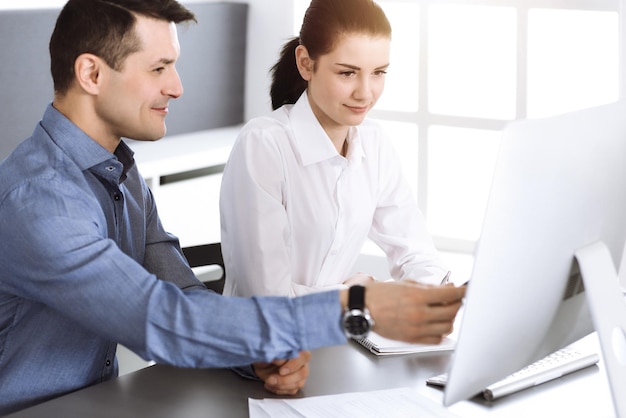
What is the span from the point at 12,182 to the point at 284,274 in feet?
2.70

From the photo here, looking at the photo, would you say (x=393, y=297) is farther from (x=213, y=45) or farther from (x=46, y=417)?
(x=213, y=45)

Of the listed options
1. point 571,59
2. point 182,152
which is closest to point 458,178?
point 571,59

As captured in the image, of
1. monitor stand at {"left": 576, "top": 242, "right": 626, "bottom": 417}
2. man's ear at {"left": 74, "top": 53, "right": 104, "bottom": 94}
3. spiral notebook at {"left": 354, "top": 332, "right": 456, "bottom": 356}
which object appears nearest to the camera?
monitor stand at {"left": 576, "top": 242, "right": 626, "bottom": 417}

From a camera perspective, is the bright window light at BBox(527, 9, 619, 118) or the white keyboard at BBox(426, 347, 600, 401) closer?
the white keyboard at BBox(426, 347, 600, 401)

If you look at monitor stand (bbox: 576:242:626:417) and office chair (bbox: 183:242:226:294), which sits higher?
monitor stand (bbox: 576:242:626:417)

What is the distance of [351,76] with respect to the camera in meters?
2.33

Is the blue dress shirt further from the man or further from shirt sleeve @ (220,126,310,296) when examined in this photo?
shirt sleeve @ (220,126,310,296)

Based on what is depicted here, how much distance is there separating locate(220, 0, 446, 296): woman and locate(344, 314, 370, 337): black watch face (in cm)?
81

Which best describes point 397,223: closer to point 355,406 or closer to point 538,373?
point 538,373

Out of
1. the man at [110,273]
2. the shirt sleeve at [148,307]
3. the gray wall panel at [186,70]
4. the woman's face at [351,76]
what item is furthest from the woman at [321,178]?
the gray wall panel at [186,70]

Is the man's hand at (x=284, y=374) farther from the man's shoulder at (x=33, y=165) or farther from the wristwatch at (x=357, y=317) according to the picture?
the man's shoulder at (x=33, y=165)

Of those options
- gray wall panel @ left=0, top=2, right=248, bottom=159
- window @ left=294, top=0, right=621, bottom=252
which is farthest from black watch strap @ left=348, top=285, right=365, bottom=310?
gray wall panel @ left=0, top=2, right=248, bottom=159

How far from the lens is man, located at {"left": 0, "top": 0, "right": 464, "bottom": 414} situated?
1482 millimetres

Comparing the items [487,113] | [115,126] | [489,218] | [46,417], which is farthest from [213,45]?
[489,218]
